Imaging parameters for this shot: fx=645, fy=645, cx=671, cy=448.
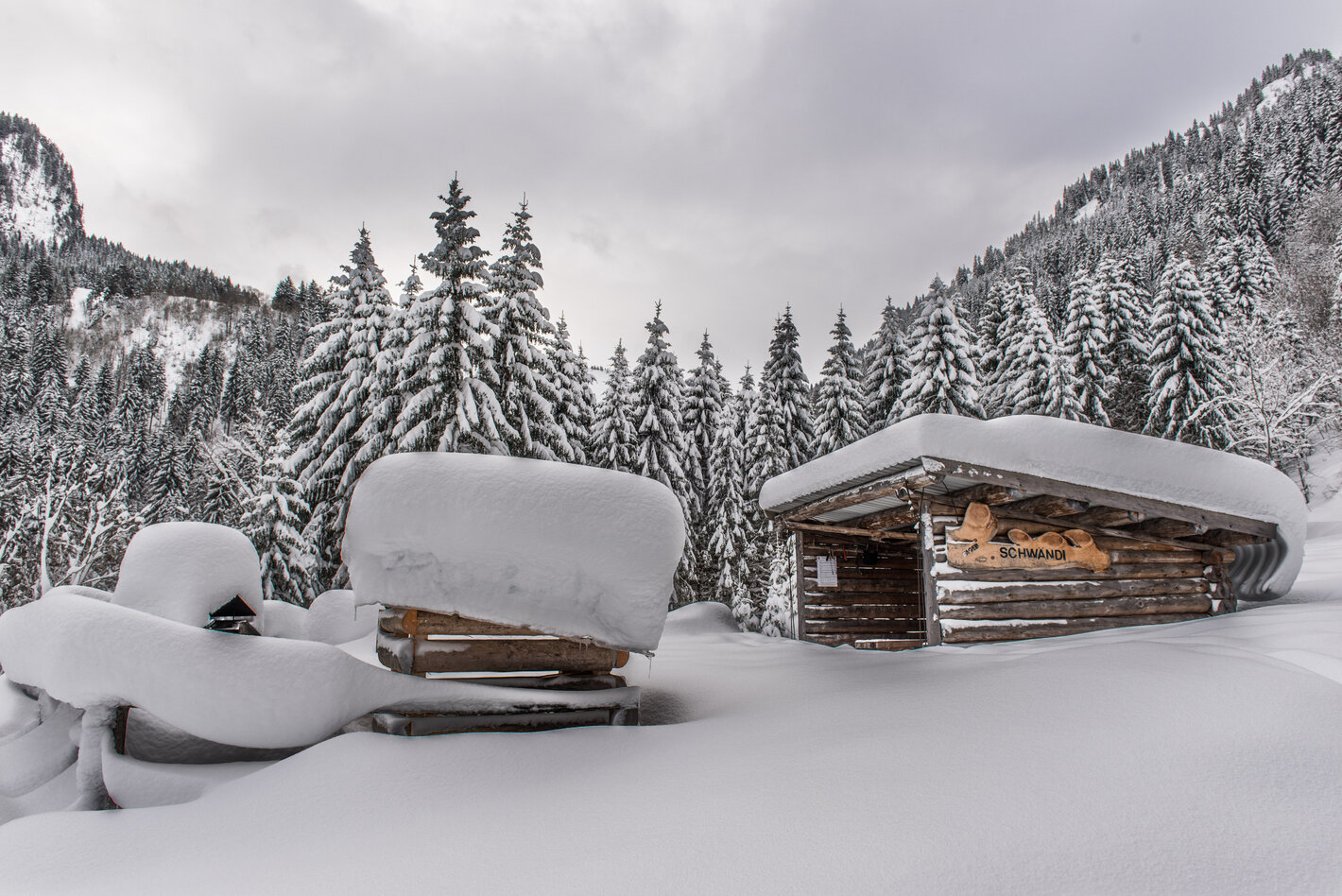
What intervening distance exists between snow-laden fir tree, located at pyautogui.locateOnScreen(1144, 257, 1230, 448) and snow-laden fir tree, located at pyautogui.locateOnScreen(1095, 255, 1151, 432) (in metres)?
3.59

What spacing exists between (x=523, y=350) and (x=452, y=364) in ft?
8.58

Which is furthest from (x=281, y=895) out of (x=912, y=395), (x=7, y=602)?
(x=7, y=602)

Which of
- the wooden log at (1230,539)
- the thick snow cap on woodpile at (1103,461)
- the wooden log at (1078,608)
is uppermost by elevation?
the thick snow cap on woodpile at (1103,461)

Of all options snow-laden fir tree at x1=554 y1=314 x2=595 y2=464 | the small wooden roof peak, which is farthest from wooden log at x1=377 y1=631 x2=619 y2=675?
snow-laden fir tree at x1=554 y1=314 x2=595 y2=464

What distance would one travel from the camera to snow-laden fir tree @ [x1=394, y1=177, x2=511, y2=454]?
17.1m

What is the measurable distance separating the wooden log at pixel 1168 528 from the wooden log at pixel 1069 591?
644 millimetres

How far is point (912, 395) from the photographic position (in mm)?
23828

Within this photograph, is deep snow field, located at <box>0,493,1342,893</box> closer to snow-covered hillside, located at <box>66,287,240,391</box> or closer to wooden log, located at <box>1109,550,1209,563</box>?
wooden log, located at <box>1109,550,1209,563</box>

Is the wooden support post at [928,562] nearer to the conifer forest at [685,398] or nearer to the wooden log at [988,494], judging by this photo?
the wooden log at [988,494]

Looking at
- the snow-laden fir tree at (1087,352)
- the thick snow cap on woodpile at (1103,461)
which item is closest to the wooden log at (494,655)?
the thick snow cap on woodpile at (1103,461)

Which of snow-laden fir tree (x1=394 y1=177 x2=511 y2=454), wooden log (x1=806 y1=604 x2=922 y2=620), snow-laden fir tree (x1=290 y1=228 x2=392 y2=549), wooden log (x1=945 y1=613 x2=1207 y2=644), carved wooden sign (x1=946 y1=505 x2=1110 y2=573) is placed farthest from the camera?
snow-laden fir tree (x1=290 y1=228 x2=392 y2=549)

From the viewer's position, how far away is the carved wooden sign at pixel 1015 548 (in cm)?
784

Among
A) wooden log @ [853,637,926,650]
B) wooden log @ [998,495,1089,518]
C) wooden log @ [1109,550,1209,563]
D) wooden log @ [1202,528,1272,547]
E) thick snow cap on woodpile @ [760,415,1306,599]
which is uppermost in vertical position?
thick snow cap on woodpile @ [760,415,1306,599]

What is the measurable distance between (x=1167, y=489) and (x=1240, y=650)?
320 centimetres
